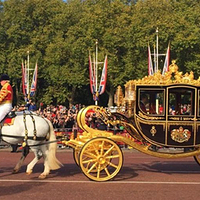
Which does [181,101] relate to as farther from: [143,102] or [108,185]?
[108,185]

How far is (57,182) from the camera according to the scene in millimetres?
10469

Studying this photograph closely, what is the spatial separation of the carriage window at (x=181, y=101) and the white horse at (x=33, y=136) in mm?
2964

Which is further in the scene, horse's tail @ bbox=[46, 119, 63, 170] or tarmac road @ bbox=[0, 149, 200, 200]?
horse's tail @ bbox=[46, 119, 63, 170]

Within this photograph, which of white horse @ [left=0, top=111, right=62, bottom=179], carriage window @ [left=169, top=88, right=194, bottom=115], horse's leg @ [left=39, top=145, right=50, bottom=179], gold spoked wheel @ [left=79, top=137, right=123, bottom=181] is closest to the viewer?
gold spoked wheel @ [left=79, top=137, right=123, bottom=181]

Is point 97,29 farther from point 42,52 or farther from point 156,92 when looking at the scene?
point 156,92

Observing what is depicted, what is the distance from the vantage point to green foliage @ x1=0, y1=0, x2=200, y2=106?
45.3m

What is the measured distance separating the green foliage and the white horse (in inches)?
1310

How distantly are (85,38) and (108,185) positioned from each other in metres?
39.1

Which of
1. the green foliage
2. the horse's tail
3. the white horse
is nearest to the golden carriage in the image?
the horse's tail

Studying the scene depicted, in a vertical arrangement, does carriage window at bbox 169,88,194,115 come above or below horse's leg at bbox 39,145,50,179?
above

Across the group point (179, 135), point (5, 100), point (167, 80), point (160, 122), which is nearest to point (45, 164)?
point (5, 100)

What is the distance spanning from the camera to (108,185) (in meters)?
10.2

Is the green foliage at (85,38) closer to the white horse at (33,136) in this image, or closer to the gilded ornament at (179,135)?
the gilded ornament at (179,135)

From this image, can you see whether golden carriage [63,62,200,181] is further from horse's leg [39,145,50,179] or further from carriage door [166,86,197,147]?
horse's leg [39,145,50,179]
